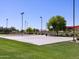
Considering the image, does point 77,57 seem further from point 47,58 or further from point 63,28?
point 63,28

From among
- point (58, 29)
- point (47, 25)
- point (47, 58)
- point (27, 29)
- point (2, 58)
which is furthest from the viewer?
point (27, 29)

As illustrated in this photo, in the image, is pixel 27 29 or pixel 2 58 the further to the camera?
pixel 27 29

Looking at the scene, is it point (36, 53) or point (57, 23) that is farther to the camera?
point (57, 23)

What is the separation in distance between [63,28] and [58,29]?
3.12 metres

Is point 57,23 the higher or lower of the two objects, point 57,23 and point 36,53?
the higher

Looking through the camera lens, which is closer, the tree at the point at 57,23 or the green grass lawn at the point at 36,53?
the green grass lawn at the point at 36,53

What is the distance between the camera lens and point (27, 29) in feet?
340

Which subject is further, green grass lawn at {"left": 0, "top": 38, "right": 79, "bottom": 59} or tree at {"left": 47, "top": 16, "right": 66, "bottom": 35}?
tree at {"left": 47, "top": 16, "right": 66, "bottom": 35}

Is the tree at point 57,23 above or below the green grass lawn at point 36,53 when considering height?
above

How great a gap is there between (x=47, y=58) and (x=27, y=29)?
89714mm

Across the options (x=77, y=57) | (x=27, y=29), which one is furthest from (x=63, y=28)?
(x=77, y=57)

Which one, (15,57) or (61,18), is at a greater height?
(61,18)

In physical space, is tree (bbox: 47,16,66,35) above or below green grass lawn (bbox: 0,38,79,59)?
above

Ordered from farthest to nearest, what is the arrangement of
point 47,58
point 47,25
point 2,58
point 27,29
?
point 27,29 → point 47,25 → point 47,58 → point 2,58
